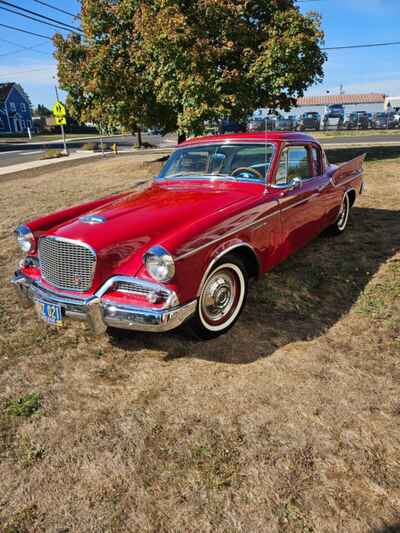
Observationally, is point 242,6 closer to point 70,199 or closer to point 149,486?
point 70,199

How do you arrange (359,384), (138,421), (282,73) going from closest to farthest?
(138,421), (359,384), (282,73)

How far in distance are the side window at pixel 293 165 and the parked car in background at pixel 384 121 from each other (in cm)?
3466

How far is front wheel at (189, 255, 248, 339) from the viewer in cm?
319

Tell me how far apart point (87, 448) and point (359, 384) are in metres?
1.96

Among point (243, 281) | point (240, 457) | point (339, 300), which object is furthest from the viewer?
point (339, 300)

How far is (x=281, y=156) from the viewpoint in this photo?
4.06 m

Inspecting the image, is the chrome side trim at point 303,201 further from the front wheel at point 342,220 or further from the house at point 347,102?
the house at point 347,102

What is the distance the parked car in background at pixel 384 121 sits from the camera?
33.4m

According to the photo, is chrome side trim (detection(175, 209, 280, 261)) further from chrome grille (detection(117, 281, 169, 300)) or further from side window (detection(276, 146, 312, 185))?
side window (detection(276, 146, 312, 185))

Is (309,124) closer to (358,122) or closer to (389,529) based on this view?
(358,122)

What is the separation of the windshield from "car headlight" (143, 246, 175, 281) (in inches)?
63.7

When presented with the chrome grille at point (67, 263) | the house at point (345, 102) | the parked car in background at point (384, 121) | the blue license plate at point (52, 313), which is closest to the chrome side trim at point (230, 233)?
the chrome grille at point (67, 263)

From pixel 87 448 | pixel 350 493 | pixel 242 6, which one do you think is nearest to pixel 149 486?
pixel 87 448

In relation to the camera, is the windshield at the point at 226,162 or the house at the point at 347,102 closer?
the windshield at the point at 226,162
